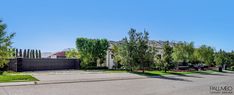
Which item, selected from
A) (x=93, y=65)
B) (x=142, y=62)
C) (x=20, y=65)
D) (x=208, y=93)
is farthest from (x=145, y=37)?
(x=208, y=93)

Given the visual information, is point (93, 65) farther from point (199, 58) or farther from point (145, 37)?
point (199, 58)

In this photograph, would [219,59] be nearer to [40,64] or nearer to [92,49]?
[92,49]

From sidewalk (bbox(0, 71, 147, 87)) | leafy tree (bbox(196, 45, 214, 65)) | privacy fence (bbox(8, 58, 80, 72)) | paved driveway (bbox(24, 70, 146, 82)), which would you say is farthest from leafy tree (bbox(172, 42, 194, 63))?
sidewalk (bbox(0, 71, 147, 87))

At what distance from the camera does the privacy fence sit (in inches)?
1515

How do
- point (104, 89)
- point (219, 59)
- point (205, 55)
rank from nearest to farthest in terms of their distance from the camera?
point (104, 89), point (205, 55), point (219, 59)

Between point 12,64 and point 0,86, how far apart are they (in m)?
21.4

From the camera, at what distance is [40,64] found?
4259 cm

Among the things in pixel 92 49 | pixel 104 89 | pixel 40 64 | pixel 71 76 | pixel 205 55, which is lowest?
pixel 104 89

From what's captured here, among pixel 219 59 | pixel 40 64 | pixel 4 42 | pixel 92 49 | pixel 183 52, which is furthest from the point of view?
pixel 219 59

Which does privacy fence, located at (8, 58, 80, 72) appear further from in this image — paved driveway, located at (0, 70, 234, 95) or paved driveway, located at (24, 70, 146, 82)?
paved driveway, located at (0, 70, 234, 95)

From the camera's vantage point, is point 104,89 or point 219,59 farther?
point 219,59

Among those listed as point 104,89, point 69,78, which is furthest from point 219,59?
point 104,89

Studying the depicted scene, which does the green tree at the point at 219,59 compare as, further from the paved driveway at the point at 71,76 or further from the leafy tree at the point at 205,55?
the paved driveway at the point at 71,76

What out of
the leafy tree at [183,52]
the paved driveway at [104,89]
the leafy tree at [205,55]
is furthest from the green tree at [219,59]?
the paved driveway at [104,89]
